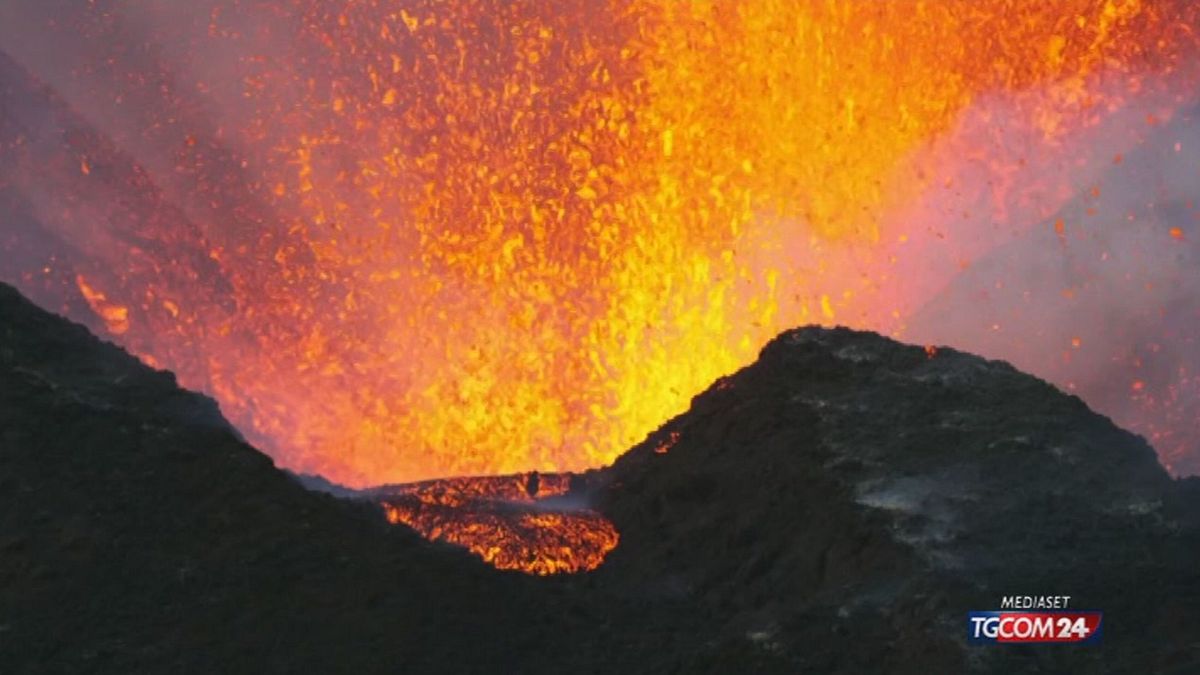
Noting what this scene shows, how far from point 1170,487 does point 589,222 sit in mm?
9739

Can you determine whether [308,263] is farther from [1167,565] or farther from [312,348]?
[1167,565]

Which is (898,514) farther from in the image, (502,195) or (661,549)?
(502,195)

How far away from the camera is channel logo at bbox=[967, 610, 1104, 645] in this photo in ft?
25.6

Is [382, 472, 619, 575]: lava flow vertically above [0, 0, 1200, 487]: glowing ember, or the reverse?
[0, 0, 1200, 487]: glowing ember

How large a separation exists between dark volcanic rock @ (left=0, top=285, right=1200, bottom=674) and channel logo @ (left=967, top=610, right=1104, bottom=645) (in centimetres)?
8

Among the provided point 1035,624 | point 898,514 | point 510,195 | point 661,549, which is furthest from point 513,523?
point 510,195

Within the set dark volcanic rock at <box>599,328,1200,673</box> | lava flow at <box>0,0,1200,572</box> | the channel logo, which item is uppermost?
lava flow at <box>0,0,1200,572</box>

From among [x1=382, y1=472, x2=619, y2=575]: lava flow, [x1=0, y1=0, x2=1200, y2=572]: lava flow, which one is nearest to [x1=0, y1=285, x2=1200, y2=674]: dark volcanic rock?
[x1=382, y1=472, x2=619, y2=575]: lava flow

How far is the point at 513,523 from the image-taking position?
11.1 m

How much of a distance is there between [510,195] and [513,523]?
26.7 ft

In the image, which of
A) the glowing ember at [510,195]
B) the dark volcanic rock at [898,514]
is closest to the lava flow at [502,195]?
the glowing ember at [510,195]

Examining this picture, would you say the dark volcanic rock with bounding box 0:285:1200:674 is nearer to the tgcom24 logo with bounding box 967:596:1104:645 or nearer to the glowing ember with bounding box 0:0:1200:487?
the tgcom24 logo with bounding box 967:596:1104:645

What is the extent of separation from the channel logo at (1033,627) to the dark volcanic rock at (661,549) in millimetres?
76

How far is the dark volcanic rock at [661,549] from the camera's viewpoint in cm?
819
